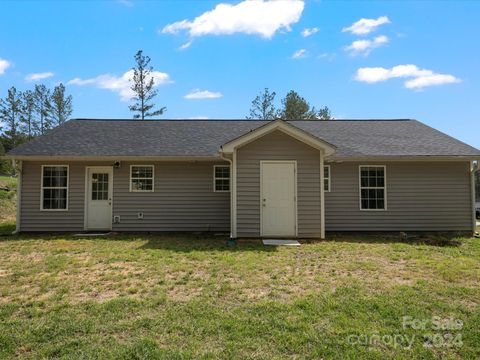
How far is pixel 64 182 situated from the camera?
10742 millimetres

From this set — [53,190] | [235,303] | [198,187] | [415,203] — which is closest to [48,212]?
[53,190]

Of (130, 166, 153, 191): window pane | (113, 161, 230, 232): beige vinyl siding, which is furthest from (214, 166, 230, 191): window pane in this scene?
(130, 166, 153, 191): window pane

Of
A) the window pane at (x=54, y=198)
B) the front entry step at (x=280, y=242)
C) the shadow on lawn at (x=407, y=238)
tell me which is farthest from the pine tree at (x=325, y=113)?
the window pane at (x=54, y=198)

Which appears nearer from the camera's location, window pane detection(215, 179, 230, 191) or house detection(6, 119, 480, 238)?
house detection(6, 119, 480, 238)

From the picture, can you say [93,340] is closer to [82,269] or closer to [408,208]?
[82,269]

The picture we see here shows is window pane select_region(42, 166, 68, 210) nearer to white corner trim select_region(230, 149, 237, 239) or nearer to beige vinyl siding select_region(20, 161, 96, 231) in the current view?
beige vinyl siding select_region(20, 161, 96, 231)

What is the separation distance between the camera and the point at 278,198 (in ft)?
29.8

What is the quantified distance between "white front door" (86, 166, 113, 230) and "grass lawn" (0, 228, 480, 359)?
338 cm

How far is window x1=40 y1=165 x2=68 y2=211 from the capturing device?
10672 millimetres

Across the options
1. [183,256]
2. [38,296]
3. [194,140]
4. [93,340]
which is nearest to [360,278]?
[183,256]

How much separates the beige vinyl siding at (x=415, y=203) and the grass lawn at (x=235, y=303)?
306 cm

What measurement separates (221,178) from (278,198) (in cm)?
250

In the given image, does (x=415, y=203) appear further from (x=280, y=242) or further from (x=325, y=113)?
(x=325, y=113)

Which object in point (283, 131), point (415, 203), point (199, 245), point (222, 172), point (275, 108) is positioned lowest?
point (199, 245)
